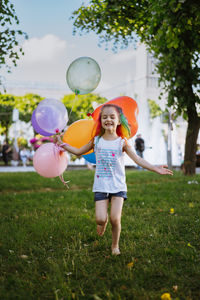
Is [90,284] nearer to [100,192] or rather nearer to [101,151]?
[100,192]

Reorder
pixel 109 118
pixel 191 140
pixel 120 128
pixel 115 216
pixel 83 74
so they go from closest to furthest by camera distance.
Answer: pixel 115 216 → pixel 109 118 → pixel 120 128 → pixel 83 74 → pixel 191 140

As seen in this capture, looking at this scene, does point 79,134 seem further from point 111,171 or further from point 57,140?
point 111,171

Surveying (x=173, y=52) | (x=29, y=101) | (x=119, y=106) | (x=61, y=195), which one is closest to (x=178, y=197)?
(x=61, y=195)

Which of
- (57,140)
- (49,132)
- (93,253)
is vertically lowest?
(93,253)

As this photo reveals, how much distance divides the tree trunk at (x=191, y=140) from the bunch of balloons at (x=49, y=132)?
7940 mm

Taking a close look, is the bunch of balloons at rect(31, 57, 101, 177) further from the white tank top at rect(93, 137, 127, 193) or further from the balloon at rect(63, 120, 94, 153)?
the white tank top at rect(93, 137, 127, 193)

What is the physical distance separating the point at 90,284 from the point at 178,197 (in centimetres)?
487

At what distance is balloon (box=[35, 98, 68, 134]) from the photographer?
4.34 meters

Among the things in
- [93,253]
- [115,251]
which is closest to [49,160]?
[93,253]

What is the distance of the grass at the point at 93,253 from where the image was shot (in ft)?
9.57

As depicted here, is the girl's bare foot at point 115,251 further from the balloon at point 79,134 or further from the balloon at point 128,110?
the balloon at point 128,110

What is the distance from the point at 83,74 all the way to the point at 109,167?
1.49m

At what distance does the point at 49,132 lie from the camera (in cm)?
438

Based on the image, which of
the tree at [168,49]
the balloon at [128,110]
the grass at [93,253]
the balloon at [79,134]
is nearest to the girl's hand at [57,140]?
the balloon at [79,134]
